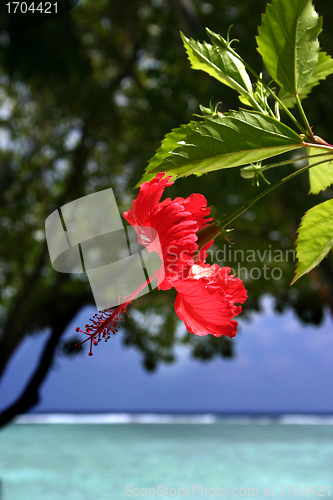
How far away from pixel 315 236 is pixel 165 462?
344 inches

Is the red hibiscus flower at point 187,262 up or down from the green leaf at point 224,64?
down

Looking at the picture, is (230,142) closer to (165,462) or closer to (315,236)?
(315,236)

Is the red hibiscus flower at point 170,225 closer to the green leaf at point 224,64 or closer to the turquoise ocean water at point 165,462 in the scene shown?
the green leaf at point 224,64

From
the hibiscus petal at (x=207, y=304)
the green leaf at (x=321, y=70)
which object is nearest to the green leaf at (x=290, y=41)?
the green leaf at (x=321, y=70)

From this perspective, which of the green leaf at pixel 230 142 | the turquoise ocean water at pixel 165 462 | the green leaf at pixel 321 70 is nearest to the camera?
the green leaf at pixel 230 142

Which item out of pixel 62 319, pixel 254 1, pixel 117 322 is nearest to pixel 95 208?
pixel 62 319

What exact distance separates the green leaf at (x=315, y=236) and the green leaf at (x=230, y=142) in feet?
0.30

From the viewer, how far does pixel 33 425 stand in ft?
46.3

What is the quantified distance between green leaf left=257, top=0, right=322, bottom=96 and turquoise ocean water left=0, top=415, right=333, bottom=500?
6.23 metres

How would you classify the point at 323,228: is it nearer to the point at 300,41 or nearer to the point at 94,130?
the point at 300,41

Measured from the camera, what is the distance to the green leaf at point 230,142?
0.30 meters

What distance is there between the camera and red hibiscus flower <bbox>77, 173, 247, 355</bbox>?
0.32m

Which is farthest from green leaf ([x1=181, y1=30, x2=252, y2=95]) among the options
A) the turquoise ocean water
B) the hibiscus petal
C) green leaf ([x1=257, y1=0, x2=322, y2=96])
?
the turquoise ocean water

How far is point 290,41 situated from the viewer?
0.36 metres
